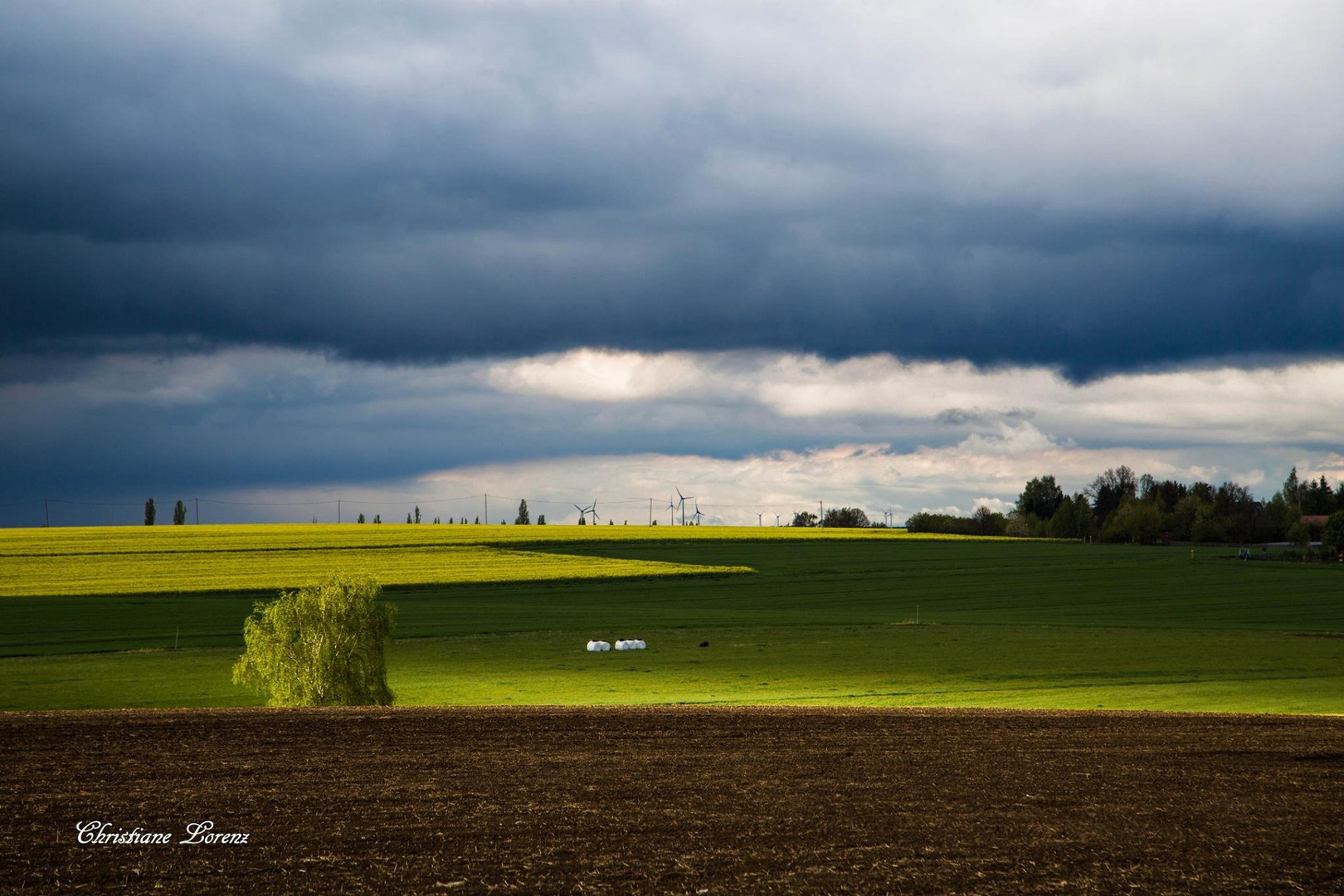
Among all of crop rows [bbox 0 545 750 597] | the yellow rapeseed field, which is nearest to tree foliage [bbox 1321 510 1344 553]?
the yellow rapeseed field

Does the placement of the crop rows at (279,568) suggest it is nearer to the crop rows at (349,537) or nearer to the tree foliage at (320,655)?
the crop rows at (349,537)

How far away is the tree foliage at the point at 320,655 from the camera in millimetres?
40312

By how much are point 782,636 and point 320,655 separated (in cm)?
2970

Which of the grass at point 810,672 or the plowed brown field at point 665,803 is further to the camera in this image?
the grass at point 810,672

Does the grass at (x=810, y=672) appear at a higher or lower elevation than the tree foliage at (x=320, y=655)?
lower

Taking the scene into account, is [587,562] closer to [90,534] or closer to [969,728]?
[90,534]

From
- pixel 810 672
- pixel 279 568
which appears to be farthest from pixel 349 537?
pixel 810 672

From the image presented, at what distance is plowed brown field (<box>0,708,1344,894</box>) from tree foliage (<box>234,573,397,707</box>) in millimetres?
15481

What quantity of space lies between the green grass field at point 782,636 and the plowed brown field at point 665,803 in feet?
54.3

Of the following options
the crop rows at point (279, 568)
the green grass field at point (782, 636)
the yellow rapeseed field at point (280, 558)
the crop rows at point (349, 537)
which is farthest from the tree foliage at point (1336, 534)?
the crop rows at point (279, 568)

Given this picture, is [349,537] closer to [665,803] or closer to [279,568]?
[279,568]

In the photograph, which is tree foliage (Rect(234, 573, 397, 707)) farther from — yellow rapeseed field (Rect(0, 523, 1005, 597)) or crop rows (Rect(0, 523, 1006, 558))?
crop rows (Rect(0, 523, 1006, 558))

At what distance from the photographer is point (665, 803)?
16.8 m

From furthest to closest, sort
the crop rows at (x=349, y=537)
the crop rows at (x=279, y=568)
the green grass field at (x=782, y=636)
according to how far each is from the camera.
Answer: the crop rows at (x=349, y=537), the crop rows at (x=279, y=568), the green grass field at (x=782, y=636)
